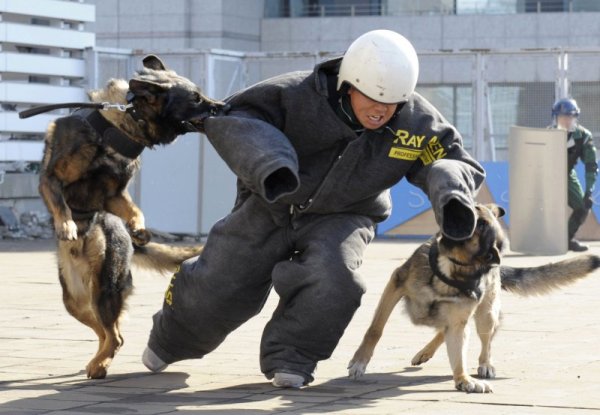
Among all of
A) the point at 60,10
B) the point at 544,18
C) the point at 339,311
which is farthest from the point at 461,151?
the point at 544,18

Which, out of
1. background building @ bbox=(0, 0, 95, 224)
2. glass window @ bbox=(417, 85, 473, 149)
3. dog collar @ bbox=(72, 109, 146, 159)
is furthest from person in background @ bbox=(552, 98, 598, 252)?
dog collar @ bbox=(72, 109, 146, 159)

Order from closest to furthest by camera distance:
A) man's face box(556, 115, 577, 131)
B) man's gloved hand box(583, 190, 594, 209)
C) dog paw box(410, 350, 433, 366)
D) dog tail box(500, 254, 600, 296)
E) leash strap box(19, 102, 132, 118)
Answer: leash strap box(19, 102, 132, 118), dog paw box(410, 350, 433, 366), dog tail box(500, 254, 600, 296), man's face box(556, 115, 577, 131), man's gloved hand box(583, 190, 594, 209)

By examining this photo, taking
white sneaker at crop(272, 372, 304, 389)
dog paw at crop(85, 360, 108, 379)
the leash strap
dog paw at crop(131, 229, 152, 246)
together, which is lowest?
dog paw at crop(85, 360, 108, 379)

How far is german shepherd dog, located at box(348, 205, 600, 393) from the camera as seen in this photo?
6.54 meters

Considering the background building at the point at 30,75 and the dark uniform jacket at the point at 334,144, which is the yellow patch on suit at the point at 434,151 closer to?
the dark uniform jacket at the point at 334,144

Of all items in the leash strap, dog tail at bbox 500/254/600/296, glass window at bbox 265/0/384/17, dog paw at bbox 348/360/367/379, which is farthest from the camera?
glass window at bbox 265/0/384/17

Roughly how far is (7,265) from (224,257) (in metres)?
8.00

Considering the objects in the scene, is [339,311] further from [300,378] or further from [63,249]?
[63,249]

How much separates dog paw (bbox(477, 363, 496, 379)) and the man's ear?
6.98ft

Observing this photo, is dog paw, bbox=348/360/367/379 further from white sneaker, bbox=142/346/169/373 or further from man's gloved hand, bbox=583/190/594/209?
man's gloved hand, bbox=583/190/594/209

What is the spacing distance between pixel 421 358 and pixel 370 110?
1638mm

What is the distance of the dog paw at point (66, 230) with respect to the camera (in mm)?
6770

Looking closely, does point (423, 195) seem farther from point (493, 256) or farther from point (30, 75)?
point (493, 256)

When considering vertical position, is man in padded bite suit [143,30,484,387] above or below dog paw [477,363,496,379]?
above
